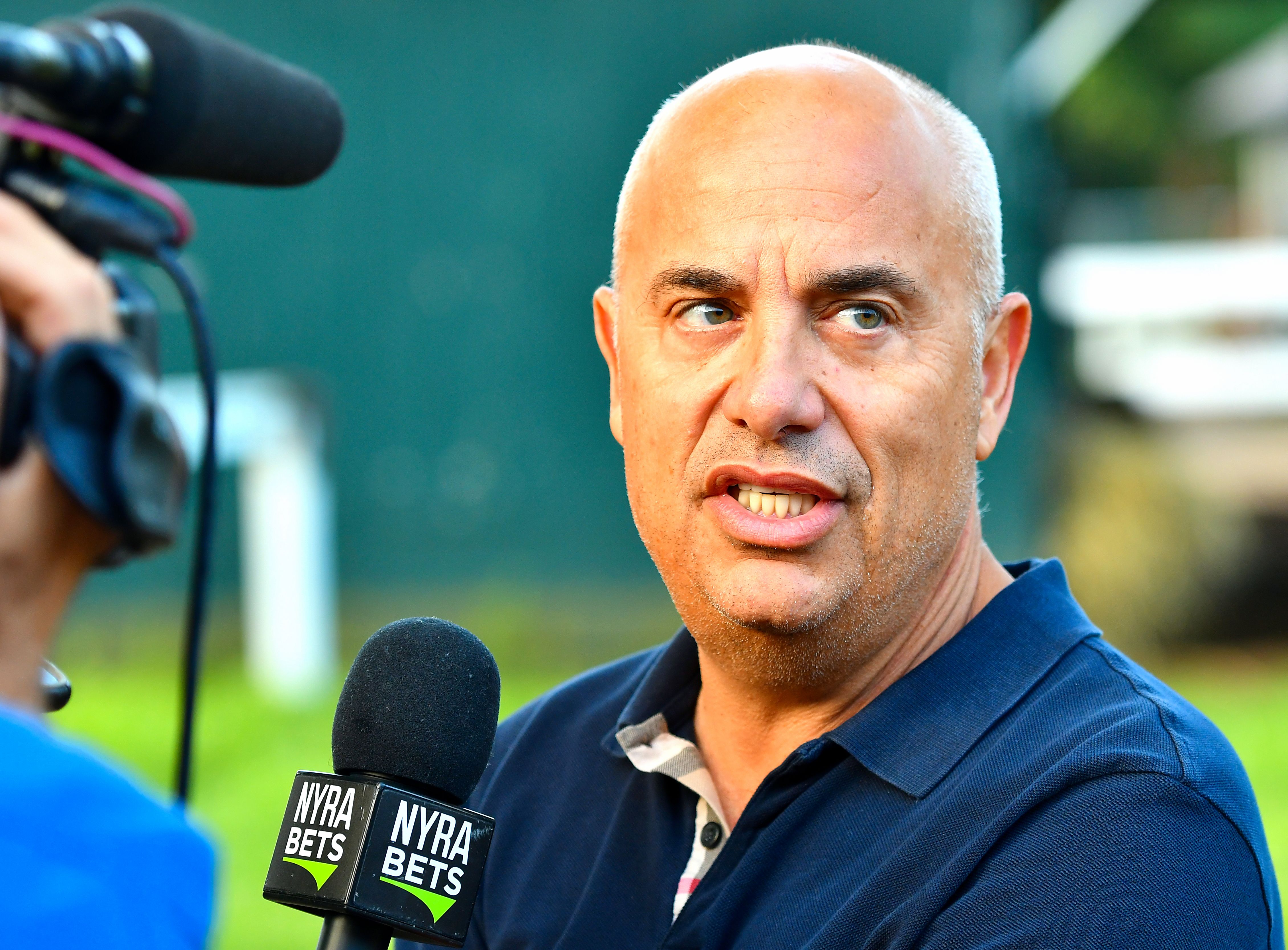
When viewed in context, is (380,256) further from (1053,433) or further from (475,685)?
(475,685)

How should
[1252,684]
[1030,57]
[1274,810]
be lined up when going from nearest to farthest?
1. [1274,810]
2. [1252,684]
3. [1030,57]

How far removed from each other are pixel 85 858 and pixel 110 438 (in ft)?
0.91

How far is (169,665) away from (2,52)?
674 cm

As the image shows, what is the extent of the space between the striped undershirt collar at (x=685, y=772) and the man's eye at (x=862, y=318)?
59cm

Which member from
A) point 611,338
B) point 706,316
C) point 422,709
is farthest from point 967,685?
point 611,338

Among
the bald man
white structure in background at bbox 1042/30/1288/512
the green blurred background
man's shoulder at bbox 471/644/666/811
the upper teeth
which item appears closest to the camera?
the bald man

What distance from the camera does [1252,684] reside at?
7168 millimetres

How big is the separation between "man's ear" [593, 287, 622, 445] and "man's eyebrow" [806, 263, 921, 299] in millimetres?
364

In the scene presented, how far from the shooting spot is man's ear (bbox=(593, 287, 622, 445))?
2154mm

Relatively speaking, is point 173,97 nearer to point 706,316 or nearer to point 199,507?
point 199,507

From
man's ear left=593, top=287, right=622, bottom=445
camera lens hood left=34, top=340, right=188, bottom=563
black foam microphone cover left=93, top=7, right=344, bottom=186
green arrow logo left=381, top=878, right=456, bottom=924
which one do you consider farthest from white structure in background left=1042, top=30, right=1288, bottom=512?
camera lens hood left=34, top=340, right=188, bottom=563

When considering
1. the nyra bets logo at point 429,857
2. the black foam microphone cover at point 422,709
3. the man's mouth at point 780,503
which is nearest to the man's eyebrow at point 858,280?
the man's mouth at point 780,503

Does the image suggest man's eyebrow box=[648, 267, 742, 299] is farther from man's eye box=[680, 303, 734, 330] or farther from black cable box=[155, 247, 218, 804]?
black cable box=[155, 247, 218, 804]

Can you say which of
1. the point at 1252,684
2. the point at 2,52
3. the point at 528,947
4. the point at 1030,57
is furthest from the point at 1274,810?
the point at 2,52
